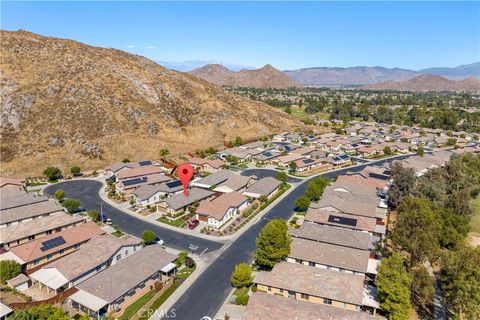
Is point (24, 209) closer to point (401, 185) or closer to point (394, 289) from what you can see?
point (394, 289)

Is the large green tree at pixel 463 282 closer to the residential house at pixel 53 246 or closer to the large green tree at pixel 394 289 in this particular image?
the large green tree at pixel 394 289

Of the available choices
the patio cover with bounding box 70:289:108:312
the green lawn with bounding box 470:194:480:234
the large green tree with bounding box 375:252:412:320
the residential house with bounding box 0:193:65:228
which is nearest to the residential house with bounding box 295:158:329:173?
the green lawn with bounding box 470:194:480:234

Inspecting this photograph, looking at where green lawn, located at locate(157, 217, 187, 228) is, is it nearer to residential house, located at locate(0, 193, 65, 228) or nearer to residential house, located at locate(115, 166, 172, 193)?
residential house, located at locate(115, 166, 172, 193)

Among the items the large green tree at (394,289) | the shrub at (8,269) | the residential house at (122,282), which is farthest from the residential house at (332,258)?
the shrub at (8,269)

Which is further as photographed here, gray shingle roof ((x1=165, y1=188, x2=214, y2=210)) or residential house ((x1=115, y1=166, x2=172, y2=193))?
residential house ((x1=115, y1=166, x2=172, y2=193))

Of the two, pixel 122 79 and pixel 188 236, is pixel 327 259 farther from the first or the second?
pixel 122 79

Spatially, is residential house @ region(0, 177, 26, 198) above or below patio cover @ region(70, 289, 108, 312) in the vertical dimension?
above

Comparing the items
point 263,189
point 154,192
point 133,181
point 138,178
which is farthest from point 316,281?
point 138,178
